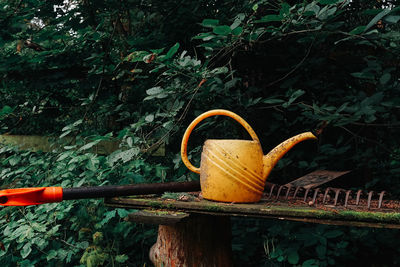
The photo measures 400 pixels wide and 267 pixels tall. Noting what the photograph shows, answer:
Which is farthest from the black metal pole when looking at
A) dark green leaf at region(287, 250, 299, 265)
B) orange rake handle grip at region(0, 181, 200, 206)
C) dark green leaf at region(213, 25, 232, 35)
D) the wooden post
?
dark green leaf at region(287, 250, 299, 265)

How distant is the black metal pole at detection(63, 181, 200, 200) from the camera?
4.27ft

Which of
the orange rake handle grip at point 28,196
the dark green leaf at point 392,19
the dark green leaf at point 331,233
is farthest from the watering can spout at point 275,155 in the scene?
the dark green leaf at point 331,233

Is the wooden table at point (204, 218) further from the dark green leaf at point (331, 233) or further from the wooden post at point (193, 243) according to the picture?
the dark green leaf at point (331, 233)

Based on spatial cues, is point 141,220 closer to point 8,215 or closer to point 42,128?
point 8,215

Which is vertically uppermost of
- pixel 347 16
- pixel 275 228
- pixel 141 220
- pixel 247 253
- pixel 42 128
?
pixel 347 16

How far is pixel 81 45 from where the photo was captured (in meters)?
2.72

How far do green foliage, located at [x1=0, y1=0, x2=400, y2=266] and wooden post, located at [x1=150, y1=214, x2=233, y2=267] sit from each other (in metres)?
0.54

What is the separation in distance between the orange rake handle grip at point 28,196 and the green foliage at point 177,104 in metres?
0.64

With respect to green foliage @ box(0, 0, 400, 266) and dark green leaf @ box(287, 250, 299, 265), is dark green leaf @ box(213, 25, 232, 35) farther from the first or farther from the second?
dark green leaf @ box(287, 250, 299, 265)

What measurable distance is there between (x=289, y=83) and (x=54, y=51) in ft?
5.79

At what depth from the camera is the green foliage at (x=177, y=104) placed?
6.59 ft

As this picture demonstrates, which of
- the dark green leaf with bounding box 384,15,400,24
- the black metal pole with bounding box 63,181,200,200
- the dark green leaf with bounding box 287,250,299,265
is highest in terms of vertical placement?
the dark green leaf with bounding box 384,15,400,24

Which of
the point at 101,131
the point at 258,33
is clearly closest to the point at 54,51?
the point at 101,131

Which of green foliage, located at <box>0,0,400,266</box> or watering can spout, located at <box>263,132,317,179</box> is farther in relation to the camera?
green foliage, located at <box>0,0,400,266</box>
